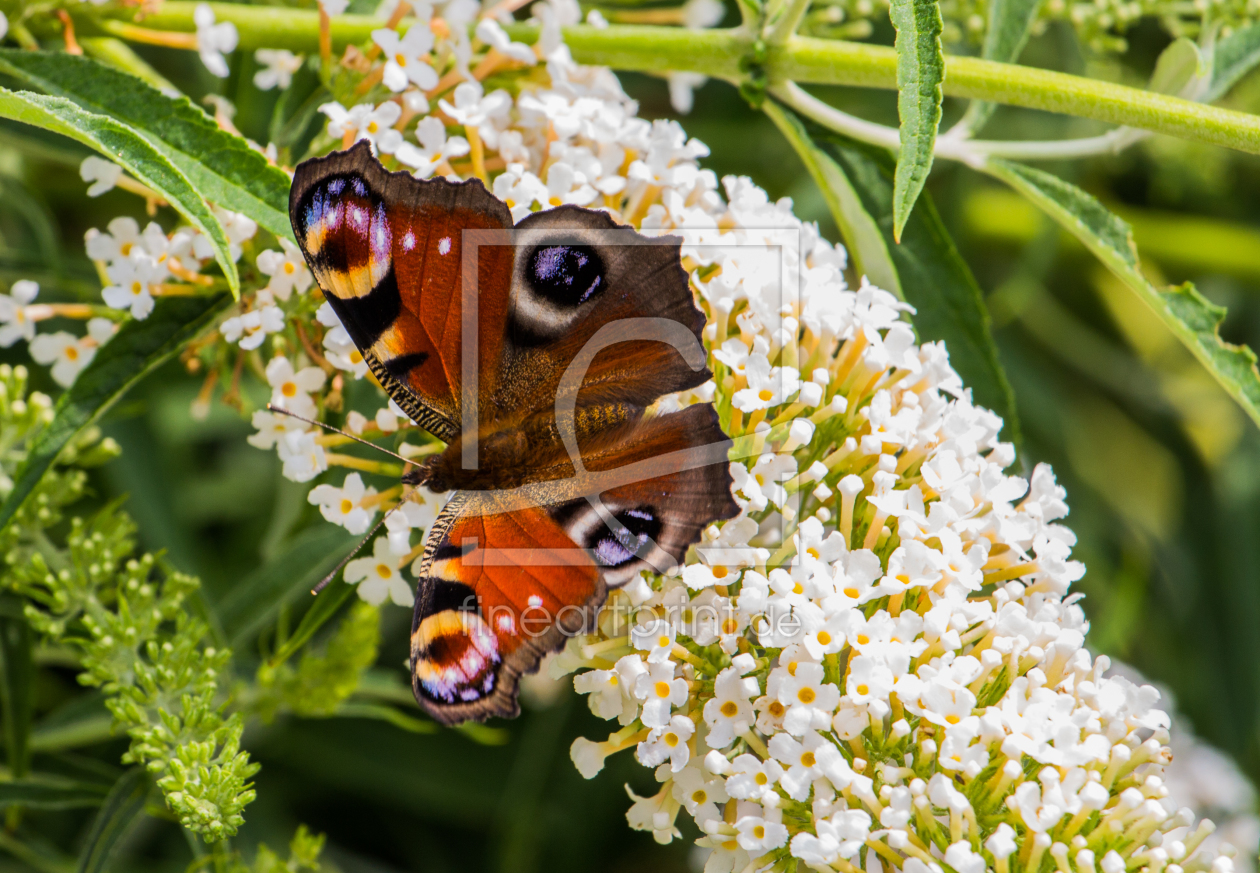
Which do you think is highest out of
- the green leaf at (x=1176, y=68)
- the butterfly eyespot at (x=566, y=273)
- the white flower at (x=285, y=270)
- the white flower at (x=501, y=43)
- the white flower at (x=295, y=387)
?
the green leaf at (x=1176, y=68)

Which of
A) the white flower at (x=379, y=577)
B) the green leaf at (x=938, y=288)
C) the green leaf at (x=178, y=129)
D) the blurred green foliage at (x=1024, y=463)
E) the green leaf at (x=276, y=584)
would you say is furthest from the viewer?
the blurred green foliage at (x=1024, y=463)

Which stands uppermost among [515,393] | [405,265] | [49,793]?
[405,265]

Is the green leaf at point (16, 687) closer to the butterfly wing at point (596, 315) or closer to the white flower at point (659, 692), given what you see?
the butterfly wing at point (596, 315)

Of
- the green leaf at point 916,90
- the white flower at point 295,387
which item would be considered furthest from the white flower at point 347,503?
the green leaf at point 916,90

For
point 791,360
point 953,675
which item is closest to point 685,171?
point 791,360

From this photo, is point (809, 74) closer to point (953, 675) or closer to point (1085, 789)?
point (953, 675)

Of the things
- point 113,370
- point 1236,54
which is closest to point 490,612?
point 113,370

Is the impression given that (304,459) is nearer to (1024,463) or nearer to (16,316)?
(16,316)

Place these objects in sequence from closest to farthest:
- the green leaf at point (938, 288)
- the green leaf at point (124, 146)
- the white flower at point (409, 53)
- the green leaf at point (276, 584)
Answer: the green leaf at point (124, 146), the white flower at point (409, 53), the green leaf at point (938, 288), the green leaf at point (276, 584)
